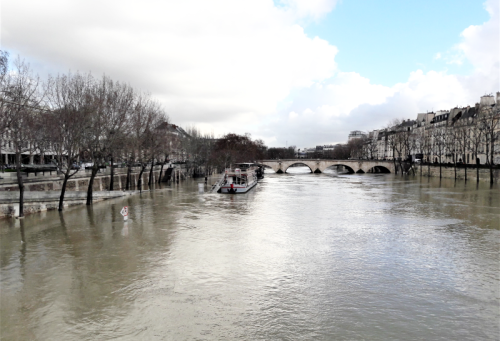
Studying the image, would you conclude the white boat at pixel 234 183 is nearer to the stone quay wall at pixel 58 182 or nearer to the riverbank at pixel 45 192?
the riverbank at pixel 45 192

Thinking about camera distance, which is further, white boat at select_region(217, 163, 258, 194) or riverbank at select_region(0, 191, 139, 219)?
white boat at select_region(217, 163, 258, 194)

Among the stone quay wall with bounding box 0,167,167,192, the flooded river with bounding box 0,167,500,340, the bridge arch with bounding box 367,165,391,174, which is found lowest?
the flooded river with bounding box 0,167,500,340

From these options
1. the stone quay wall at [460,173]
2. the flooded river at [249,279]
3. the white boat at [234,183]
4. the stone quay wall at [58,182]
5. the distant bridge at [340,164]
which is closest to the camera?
the flooded river at [249,279]

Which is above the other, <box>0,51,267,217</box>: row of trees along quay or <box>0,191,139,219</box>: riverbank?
<box>0,51,267,217</box>: row of trees along quay

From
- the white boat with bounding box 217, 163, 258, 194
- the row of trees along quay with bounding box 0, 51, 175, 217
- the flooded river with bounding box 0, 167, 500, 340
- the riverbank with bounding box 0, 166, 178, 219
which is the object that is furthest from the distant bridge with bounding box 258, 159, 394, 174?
the flooded river with bounding box 0, 167, 500, 340

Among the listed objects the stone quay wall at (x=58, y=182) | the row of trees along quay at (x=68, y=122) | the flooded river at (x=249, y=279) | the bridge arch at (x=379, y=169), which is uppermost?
the row of trees along quay at (x=68, y=122)

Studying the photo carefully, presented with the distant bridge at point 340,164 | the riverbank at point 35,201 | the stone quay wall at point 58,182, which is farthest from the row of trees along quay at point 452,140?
the riverbank at point 35,201

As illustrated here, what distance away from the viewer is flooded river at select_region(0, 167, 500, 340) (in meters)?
8.48

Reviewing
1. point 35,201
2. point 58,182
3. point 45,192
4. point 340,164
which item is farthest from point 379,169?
point 35,201

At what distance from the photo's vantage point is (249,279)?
11.6m

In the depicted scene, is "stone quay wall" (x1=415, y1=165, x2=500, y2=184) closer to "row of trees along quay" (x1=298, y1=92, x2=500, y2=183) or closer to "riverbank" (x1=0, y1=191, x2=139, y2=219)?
"row of trees along quay" (x1=298, y1=92, x2=500, y2=183)

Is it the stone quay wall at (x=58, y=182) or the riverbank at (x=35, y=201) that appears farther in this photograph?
the stone quay wall at (x=58, y=182)

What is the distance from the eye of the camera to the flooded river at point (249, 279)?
8.48 meters

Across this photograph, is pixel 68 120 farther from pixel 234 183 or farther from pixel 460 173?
pixel 460 173
